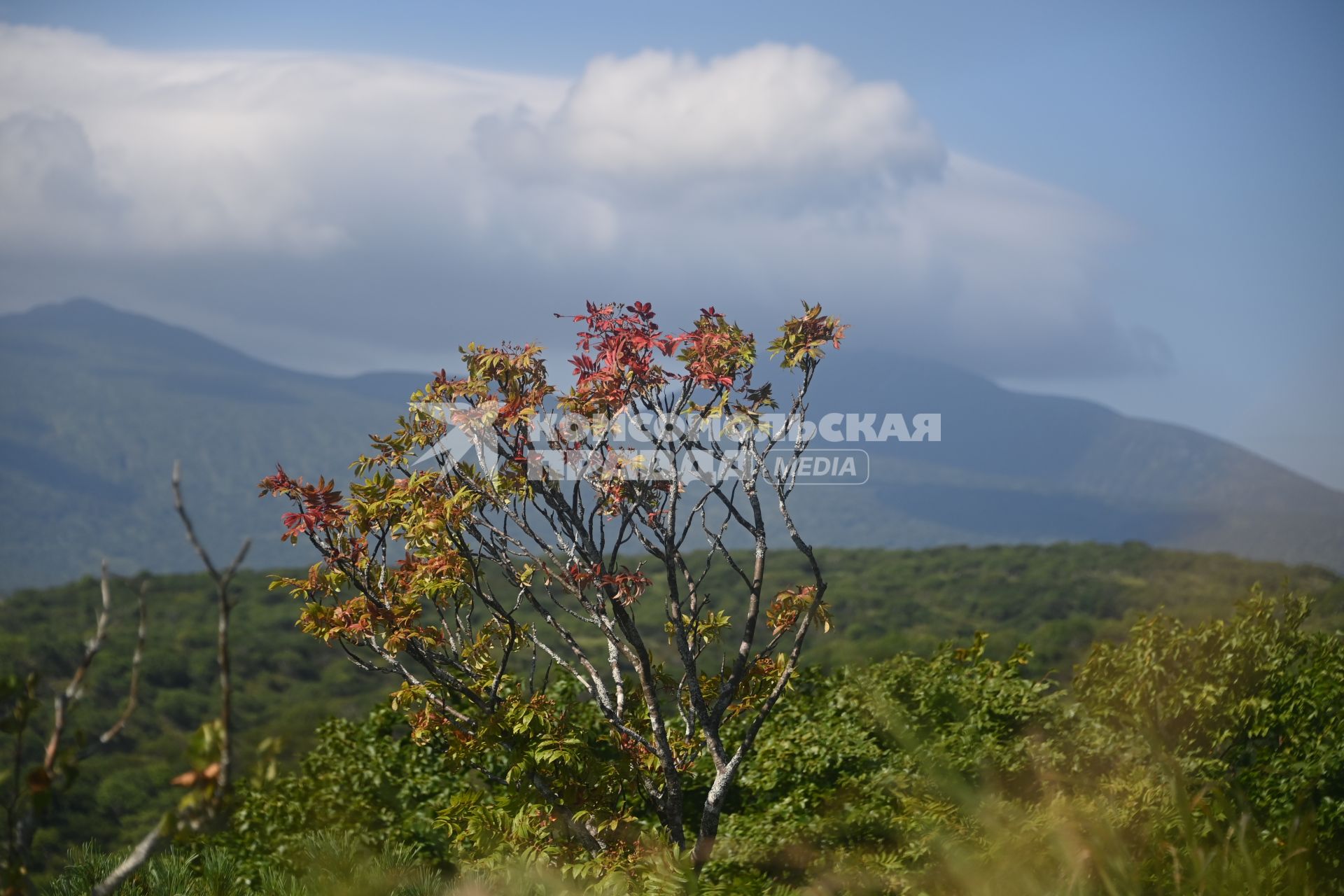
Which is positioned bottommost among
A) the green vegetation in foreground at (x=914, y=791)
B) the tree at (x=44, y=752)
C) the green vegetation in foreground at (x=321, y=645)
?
the green vegetation in foreground at (x=321, y=645)

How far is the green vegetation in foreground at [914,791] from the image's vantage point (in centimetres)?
589

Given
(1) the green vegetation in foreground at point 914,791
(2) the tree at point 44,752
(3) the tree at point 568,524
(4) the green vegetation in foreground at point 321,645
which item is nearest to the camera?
(2) the tree at point 44,752

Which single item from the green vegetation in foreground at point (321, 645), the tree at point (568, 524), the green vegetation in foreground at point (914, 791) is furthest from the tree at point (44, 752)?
the green vegetation in foreground at point (321, 645)

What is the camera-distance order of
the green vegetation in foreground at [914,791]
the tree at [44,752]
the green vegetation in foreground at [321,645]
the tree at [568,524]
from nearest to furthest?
the tree at [44,752]
the green vegetation in foreground at [914,791]
the tree at [568,524]
the green vegetation in foreground at [321,645]

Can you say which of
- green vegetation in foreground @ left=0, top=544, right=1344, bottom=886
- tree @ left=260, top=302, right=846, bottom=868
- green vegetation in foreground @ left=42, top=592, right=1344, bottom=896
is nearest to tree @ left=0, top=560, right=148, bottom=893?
green vegetation in foreground @ left=42, top=592, right=1344, bottom=896

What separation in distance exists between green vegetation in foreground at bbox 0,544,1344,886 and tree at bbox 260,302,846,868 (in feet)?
109

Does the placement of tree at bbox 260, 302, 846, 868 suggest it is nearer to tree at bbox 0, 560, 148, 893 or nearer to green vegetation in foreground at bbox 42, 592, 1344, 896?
green vegetation in foreground at bbox 42, 592, 1344, 896

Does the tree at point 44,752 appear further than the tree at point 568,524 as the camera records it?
No

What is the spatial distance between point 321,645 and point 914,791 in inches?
3649

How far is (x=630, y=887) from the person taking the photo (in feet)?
20.6

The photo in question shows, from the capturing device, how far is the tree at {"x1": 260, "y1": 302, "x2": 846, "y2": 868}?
23.5 feet

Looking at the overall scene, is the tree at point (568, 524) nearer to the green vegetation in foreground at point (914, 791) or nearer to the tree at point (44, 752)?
the green vegetation in foreground at point (914, 791)

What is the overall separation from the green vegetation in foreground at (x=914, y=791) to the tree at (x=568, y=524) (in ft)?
1.27

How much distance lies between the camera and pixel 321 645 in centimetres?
9606
